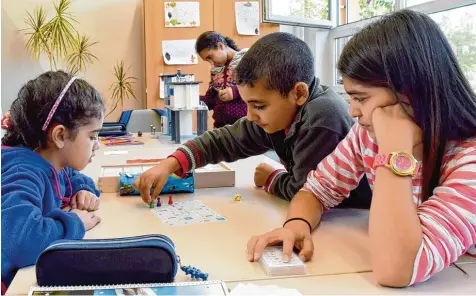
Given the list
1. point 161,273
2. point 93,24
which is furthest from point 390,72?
point 93,24

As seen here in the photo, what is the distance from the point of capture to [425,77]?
791mm

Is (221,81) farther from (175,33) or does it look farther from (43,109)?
(43,109)

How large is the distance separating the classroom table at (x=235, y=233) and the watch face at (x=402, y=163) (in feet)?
0.53

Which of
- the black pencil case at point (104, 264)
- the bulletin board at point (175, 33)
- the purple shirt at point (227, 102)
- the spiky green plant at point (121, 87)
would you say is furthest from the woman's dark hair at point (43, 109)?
the spiky green plant at point (121, 87)

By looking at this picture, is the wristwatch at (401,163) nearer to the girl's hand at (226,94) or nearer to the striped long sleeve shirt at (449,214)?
the striped long sleeve shirt at (449,214)

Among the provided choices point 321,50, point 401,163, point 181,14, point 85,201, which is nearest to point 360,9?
point 321,50

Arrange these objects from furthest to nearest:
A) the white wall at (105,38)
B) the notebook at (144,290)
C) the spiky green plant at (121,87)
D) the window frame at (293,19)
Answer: the spiky green plant at (121,87)
the white wall at (105,38)
the window frame at (293,19)
the notebook at (144,290)

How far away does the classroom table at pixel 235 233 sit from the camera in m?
0.75

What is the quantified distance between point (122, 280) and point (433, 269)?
1.41 ft

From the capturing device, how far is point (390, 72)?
2.61 feet

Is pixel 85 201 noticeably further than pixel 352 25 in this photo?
No

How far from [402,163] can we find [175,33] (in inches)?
130

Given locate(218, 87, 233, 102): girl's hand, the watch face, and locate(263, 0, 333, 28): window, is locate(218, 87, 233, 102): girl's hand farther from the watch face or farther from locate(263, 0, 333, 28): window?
the watch face

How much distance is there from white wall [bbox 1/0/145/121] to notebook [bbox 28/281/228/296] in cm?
372
